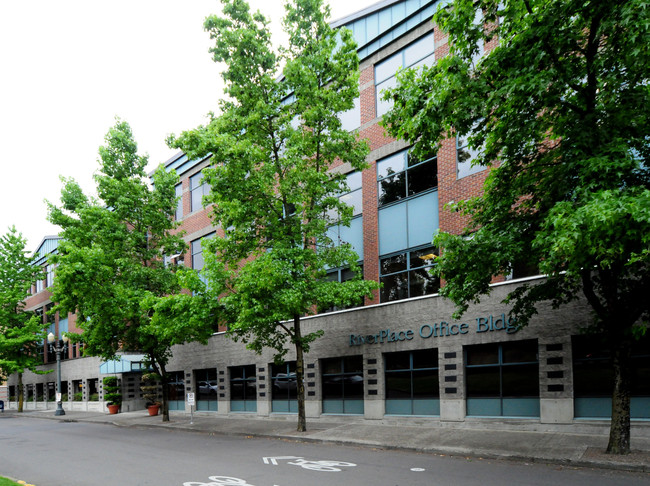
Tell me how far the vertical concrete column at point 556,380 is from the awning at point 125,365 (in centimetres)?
2617

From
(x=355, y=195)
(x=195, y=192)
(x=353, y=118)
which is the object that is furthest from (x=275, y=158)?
(x=195, y=192)

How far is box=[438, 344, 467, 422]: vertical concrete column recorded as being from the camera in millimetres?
18031

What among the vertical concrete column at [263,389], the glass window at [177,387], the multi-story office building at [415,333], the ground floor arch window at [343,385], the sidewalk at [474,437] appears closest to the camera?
the sidewalk at [474,437]

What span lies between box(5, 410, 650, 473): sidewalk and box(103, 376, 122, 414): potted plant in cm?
1452

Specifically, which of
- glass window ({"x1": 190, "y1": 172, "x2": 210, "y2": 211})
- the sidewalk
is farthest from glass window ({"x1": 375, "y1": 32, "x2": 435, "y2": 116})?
glass window ({"x1": 190, "y1": 172, "x2": 210, "y2": 211})

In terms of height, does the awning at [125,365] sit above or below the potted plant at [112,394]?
above

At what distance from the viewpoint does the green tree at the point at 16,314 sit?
44625 mm

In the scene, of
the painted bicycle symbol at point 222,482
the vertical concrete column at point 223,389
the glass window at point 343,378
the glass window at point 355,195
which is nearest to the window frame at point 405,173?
the glass window at point 355,195

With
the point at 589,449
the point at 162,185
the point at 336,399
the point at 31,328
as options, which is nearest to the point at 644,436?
the point at 589,449

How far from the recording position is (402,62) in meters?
21.7

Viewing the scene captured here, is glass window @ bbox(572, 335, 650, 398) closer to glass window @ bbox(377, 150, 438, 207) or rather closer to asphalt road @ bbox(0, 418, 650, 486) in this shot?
asphalt road @ bbox(0, 418, 650, 486)

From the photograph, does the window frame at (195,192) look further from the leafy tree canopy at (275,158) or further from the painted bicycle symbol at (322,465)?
the painted bicycle symbol at (322,465)

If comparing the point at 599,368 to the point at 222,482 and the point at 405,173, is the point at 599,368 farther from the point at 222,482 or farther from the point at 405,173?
the point at 222,482

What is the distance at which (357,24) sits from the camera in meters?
25.5
